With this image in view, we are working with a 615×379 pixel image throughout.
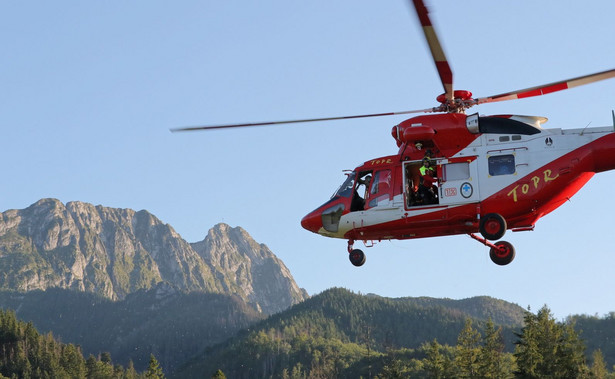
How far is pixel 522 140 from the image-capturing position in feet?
94.7

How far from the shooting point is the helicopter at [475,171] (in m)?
28.3

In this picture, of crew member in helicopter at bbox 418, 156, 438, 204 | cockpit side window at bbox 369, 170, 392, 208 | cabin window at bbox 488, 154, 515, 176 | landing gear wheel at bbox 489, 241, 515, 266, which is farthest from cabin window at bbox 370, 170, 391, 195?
landing gear wheel at bbox 489, 241, 515, 266

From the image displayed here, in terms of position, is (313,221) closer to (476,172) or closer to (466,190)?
(466,190)

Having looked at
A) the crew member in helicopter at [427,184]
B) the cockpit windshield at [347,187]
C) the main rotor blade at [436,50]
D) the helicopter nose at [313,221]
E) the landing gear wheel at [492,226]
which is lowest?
the landing gear wheel at [492,226]

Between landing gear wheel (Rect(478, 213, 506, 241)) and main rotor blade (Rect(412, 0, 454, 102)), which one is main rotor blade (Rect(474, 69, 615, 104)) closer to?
main rotor blade (Rect(412, 0, 454, 102))

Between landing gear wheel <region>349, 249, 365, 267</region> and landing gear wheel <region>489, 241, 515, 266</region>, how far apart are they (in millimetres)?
4853

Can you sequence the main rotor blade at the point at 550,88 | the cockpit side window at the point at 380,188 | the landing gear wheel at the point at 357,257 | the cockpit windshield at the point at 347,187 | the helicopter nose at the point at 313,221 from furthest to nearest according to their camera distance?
the helicopter nose at the point at 313,221
the cockpit windshield at the point at 347,187
the landing gear wheel at the point at 357,257
the cockpit side window at the point at 380,188
the main rotor blade at the point at 550,88

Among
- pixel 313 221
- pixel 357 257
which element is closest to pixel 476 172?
pixel 357 257

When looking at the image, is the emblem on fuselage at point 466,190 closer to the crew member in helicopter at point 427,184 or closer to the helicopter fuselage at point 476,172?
the helicopter fuselage at point 476,172

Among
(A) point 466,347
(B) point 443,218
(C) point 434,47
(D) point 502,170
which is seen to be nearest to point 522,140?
(D) point 502,170

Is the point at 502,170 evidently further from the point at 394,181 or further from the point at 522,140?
the point at 394,181

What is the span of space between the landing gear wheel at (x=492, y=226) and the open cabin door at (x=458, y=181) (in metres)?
0.73

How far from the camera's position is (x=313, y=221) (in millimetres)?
32781

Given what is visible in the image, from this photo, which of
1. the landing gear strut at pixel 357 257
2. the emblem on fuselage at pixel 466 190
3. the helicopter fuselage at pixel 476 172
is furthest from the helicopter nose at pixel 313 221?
the emblem on fuselage at pixel 466 190
